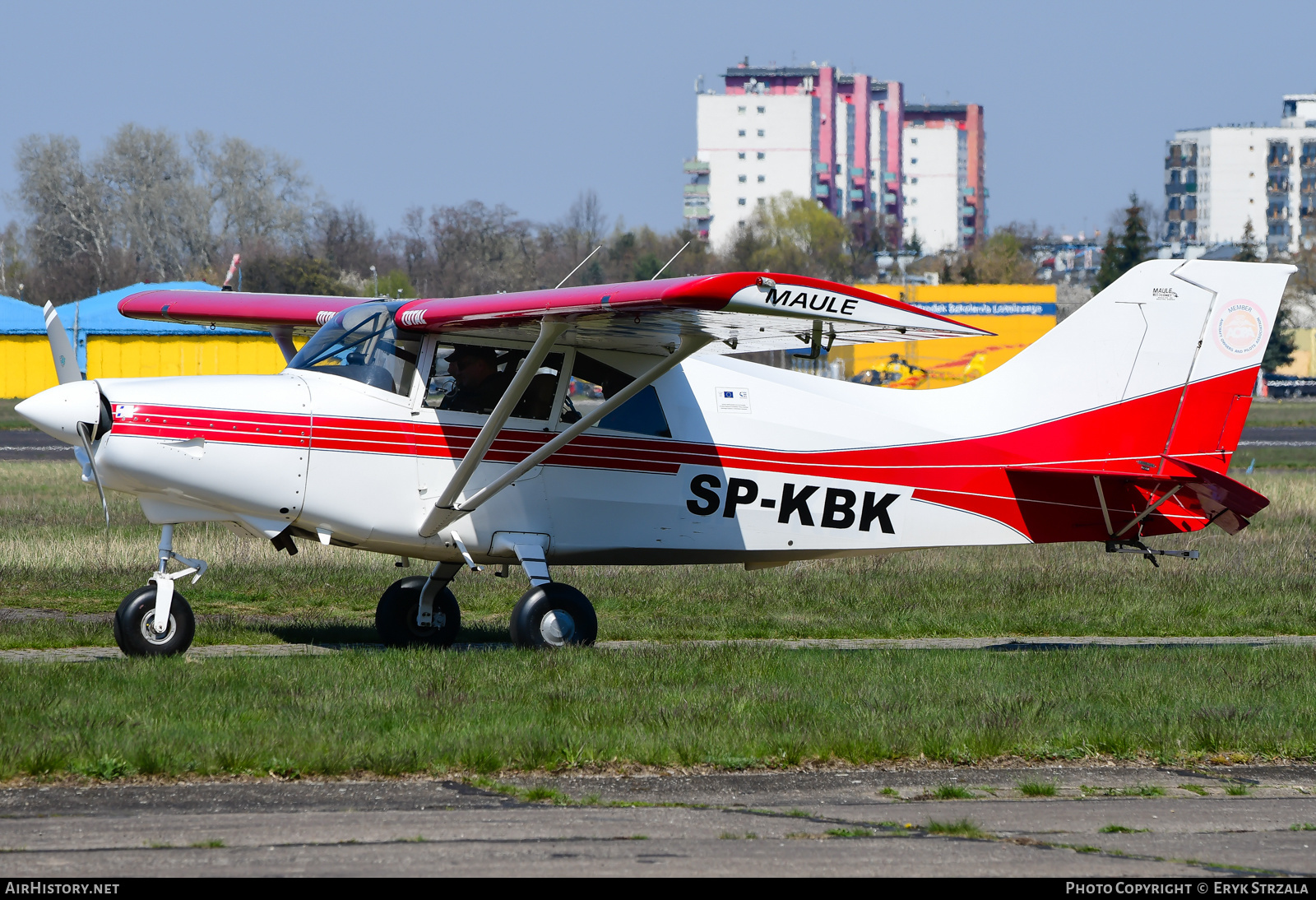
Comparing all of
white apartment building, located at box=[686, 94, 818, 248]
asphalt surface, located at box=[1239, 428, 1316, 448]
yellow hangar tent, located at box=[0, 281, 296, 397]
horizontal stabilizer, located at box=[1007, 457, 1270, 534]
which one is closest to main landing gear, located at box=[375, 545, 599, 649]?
horizontal stabilizer, located at box=[1007, 457, 1270, 534]

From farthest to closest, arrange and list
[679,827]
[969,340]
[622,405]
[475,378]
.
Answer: [969,340] < [622,405] < [475,378] < [679,827]

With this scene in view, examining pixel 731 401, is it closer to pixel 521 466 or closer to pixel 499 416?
pixel 521 466

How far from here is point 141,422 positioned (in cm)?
945

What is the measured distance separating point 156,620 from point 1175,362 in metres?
8.07

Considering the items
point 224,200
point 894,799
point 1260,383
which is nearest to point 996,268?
point 1260,383

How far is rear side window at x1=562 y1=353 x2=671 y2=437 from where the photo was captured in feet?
34.9

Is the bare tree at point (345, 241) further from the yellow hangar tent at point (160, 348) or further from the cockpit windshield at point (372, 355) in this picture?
the cockpit windshield at point (372, 355)

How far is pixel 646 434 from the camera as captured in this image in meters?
10.8

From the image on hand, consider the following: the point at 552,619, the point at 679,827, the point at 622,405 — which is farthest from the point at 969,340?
the point at 679,827

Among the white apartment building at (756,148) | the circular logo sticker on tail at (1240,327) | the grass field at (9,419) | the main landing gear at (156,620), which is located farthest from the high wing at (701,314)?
the white apartment building at (756,148)

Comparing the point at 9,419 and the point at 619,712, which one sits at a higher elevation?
the point at 619,712

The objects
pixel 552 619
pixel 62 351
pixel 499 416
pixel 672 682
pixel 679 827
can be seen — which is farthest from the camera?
pixel 552 619

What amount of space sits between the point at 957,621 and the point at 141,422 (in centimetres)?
738
